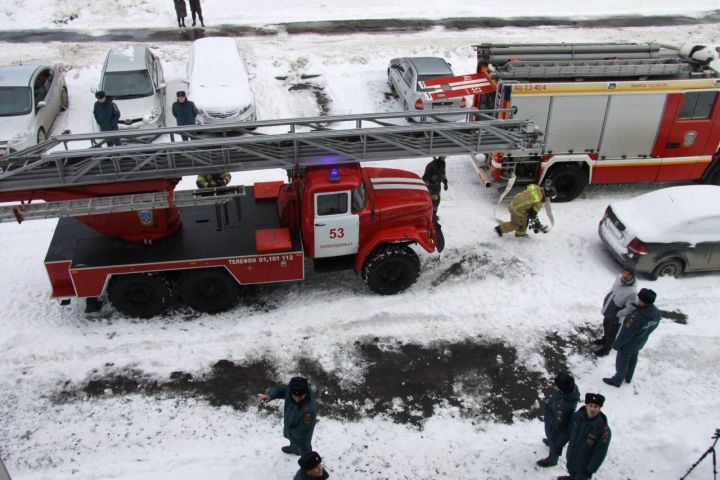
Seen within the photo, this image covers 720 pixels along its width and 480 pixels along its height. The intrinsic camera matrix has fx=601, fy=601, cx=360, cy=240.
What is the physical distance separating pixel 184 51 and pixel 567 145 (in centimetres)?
1322

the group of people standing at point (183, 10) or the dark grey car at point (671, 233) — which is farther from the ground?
the group of people standing at point (183, 10)

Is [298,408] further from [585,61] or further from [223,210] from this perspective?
[585,61]

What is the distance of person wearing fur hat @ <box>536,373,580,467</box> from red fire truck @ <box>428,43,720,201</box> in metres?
6.34

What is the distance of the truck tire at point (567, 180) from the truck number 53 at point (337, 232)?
18.0 ft

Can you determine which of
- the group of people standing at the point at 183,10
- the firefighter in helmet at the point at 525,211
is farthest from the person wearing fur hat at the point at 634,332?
the group of people standing at the point at 183,10

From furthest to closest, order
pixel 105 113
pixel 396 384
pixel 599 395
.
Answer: pixel 105 113, pixel 396 384, pixel 599 395

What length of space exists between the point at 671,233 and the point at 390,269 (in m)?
4.85

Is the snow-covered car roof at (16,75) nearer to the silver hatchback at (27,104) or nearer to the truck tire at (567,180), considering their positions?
the silver hatchback at (27,104)

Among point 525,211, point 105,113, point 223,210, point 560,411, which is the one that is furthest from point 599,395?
point 105,113

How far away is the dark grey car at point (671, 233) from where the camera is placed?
33.7 ft

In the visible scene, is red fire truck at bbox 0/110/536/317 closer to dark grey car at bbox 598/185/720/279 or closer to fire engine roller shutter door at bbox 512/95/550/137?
fire engine roller shutter door at bbox 512/95/550/137

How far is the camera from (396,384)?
8.73 metres

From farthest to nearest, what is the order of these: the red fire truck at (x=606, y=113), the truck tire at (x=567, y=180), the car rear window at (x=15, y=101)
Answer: the car rear window at (x=15, y=101), the truck tire at (x=567, y=180), the red fire truck at (x=606, y=113)

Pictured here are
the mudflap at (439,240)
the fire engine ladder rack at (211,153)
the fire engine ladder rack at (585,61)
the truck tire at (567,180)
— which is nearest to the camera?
the fire engine ladder rack at (211,153)
